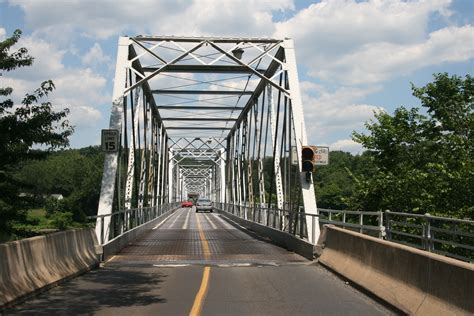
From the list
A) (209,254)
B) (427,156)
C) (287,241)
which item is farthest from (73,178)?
(209,254)

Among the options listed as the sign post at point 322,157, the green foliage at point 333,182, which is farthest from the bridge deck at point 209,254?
the green foliage at point 333,182

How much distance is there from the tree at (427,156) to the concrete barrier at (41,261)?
68.5ft

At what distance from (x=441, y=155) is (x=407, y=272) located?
28040mm

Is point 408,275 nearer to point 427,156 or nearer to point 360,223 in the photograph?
point 360,223

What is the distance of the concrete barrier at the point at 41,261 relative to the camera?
8.30 metres

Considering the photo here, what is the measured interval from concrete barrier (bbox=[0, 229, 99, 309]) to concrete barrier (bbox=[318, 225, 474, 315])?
5.27m

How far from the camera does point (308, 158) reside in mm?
16781

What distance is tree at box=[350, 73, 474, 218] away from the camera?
30469 mm

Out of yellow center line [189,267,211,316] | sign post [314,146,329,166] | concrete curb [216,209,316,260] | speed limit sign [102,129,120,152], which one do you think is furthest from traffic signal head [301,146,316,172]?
speed limit sign [102,129,120,152]

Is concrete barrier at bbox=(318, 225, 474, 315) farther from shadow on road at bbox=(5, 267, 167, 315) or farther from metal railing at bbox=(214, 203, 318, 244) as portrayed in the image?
metal railing at bbox=(214, 203, 318, 244)

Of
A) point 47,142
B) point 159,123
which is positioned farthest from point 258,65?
point 159,123

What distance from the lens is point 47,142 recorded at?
1522 centimetres

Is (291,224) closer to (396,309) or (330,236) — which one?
(330,236)

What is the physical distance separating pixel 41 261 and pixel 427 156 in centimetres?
2956
